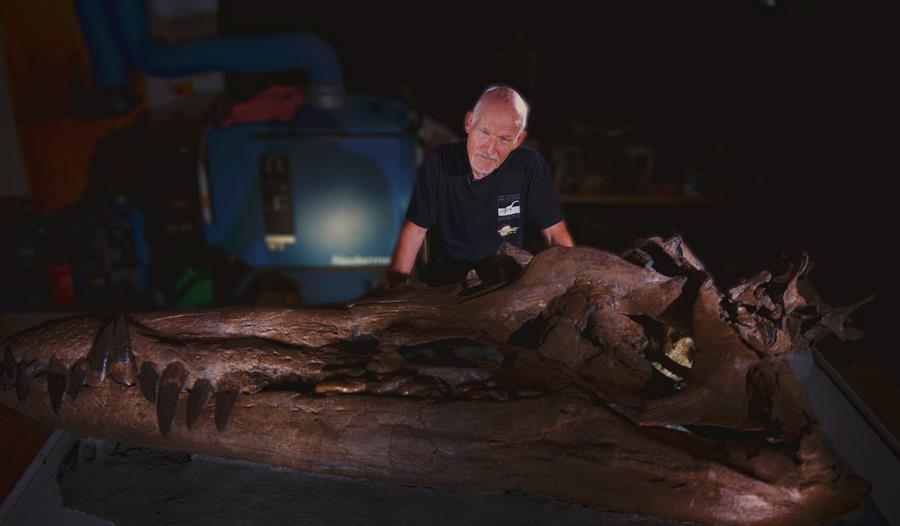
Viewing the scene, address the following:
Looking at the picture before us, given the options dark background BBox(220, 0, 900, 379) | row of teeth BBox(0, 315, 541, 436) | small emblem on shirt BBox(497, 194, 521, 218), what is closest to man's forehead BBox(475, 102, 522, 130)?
small emblem on shirt BBox(497, 194, 521, 218)

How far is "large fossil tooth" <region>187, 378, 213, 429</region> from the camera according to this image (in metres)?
2.07

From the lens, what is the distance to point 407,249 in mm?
3047

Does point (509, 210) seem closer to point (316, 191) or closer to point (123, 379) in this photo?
point (123, 379)

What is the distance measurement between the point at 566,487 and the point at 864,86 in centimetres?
396

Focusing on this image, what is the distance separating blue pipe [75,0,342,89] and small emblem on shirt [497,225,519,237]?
3524mm

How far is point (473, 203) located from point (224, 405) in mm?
1498

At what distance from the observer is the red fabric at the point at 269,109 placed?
5.39 metres

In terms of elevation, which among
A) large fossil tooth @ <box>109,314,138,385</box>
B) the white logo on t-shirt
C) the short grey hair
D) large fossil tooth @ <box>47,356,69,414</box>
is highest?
the short grey hair

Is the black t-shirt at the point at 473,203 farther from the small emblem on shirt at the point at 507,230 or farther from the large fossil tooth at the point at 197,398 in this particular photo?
the large fossil tooth at the point at 197,398

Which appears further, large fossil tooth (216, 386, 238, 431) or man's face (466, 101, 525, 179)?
man's face (466, 101, 525, 179)

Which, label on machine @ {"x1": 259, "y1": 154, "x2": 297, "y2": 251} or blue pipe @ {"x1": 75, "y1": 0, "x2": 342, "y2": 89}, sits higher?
blue pipe @ {"x1": 75, "y1": 0, "x2": 342, "y2": 89}

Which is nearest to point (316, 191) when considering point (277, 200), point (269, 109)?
point (277, 200)

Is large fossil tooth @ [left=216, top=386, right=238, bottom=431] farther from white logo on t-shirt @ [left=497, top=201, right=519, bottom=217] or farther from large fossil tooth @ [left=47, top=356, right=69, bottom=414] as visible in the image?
white logo on t-shirt @ [left=497, top=201, right=519, bottom=217]

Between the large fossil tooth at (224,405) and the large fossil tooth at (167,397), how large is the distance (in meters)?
0.14
